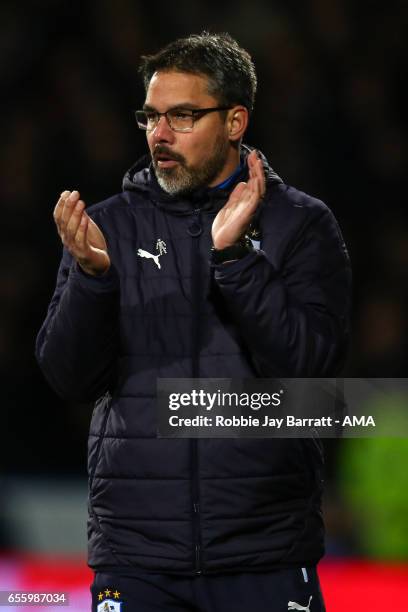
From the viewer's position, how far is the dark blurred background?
4711 mm

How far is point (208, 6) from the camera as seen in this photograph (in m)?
5.94

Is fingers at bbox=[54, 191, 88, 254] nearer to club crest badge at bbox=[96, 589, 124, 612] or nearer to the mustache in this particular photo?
the mustache

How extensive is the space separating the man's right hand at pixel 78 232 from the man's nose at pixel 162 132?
0.71 feet

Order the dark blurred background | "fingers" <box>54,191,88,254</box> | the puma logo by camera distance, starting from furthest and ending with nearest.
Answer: the dark blurred background → the puma logo → "fingers" <box>54,191,88,254</box>

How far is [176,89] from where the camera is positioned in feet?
7.72

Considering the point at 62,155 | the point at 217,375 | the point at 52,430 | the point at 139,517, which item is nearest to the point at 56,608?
the point at 139,517

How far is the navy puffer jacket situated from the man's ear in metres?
0.22

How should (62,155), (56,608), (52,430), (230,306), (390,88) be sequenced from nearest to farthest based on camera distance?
(230,306), (56,608), (52,430), (62,155), (390,88)

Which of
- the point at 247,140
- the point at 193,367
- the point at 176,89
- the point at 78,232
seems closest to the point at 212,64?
the point at 176,89

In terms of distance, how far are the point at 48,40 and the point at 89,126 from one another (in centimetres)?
57

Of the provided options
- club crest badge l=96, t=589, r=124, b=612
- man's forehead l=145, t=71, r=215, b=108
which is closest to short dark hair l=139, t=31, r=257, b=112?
man's forehead l=145, t=71, r=215, b=108

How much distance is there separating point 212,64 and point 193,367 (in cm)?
57

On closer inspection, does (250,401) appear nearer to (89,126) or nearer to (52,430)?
(52,430)

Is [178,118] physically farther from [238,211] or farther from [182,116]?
[238,211]
